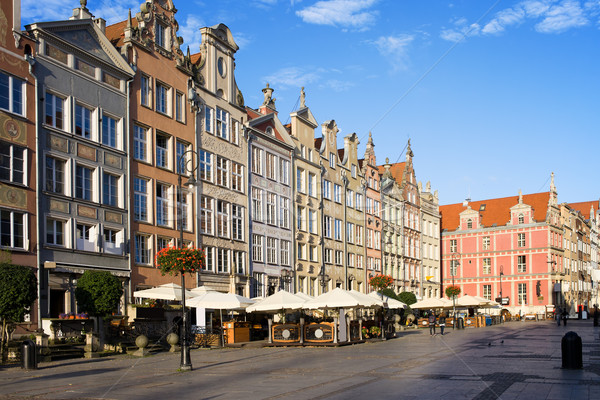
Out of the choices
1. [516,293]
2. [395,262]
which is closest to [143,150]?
[395,262]

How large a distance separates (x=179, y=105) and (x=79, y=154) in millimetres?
9089

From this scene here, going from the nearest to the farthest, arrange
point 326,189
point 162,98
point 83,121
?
point 83,121
point 162,98
point 326,189

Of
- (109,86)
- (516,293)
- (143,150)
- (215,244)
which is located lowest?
(516,293)

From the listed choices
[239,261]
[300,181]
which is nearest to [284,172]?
[300,181]

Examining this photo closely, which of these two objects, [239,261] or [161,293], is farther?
[239,261]

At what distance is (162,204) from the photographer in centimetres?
3891

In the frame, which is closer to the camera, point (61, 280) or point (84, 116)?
→ point (61, 280)

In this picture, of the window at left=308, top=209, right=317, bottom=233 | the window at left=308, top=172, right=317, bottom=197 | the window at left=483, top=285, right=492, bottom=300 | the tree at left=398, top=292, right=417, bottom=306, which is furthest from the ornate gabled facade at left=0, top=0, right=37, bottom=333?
the window at left=483, top=285, right=492, bottom=300

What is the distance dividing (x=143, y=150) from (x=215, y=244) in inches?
315

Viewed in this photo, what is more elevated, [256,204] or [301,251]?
[256,204]

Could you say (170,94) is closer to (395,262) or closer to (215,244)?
(215,244)

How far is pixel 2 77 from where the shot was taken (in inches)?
1144

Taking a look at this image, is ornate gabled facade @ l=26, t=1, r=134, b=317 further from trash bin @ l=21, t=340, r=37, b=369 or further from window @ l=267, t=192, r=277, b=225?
window @ l=267, t=192, r=277, b=225

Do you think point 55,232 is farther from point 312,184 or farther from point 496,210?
point 496,210
